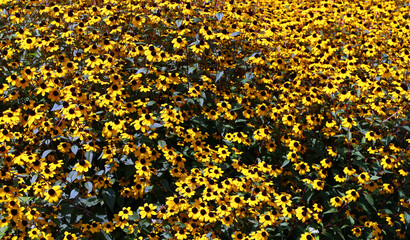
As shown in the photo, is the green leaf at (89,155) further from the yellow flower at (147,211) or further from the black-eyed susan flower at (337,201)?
the black-eyed susan flower at (337,201)

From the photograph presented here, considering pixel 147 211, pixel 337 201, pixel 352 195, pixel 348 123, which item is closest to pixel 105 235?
pixel 147 211

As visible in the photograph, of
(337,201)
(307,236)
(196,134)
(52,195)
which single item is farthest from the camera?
(196,134)

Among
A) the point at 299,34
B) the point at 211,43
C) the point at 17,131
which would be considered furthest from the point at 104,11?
the point at 299,34

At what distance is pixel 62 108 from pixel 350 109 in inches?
159

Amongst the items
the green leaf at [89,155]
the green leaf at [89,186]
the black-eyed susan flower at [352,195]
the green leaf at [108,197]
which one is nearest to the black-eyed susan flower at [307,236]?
the black-eyed susan flower at [352,195]

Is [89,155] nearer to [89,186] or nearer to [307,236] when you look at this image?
[89,186]

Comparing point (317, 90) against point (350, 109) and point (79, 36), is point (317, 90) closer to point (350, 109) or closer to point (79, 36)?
point (350, 109)

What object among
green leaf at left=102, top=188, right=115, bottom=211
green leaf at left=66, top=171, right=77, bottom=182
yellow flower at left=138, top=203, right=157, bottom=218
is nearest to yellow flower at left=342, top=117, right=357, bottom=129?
yellow flower at left=138, top=203, right=157, bottom=218

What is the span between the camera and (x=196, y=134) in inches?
205

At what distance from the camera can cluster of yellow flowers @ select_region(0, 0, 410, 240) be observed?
14.7 feet

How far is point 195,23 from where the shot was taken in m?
6.31

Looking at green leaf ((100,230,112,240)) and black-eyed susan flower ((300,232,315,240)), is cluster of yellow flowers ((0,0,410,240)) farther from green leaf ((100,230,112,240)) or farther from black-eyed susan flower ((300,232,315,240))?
black-eyed susan flower ((300,232,315,240))

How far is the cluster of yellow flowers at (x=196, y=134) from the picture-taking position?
4.47m

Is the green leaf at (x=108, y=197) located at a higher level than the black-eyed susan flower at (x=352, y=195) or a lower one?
lower
